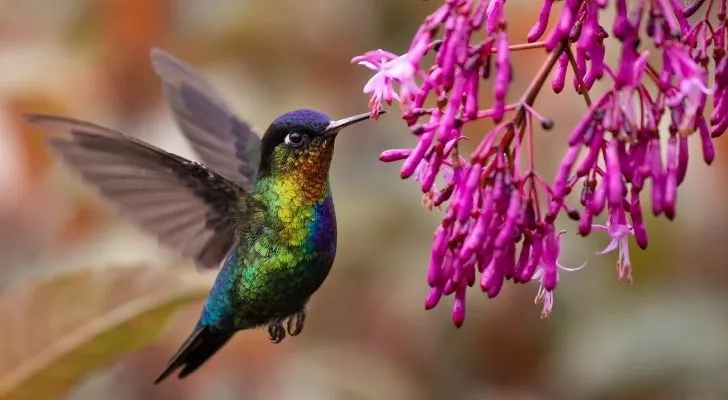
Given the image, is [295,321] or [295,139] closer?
[295,139]

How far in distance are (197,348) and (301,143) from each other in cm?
77

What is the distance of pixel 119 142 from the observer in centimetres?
243

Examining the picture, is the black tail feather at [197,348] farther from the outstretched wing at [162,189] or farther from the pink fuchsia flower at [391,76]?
the pink fuchsia flower at [391,76]

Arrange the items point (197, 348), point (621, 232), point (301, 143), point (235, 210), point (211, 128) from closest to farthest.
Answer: point (621, 232), point (301, 143), point (235, 210), point (197, 348), point (211, 128)

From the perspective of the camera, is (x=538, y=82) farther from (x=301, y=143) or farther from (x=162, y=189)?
(x=162, y=189)

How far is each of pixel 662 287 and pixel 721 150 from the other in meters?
0.61

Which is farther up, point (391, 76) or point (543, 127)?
point (391, 76)

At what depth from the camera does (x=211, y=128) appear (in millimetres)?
3150

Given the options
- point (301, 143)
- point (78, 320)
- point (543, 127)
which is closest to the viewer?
point (543, 127)

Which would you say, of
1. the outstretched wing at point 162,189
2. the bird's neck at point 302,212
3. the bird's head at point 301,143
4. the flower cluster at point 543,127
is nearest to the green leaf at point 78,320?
the outstretched wing at point 162,189

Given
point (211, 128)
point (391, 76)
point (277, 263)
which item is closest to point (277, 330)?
point (277, 263)

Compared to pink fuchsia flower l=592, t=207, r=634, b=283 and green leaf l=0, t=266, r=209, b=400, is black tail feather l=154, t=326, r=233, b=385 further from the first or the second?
pink fuchsia flower l=592, t=207, r=634, b=283

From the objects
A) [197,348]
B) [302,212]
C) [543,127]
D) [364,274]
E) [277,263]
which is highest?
[543,127]

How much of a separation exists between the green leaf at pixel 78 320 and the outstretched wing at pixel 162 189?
0.13 m
